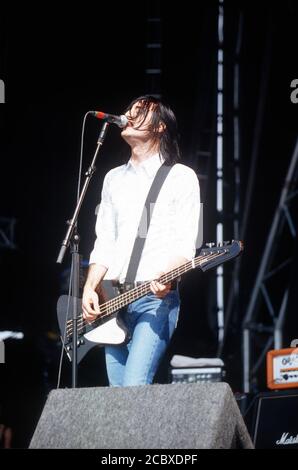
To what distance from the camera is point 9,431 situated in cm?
571

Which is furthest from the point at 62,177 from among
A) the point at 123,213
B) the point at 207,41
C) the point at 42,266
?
the point at 123,213

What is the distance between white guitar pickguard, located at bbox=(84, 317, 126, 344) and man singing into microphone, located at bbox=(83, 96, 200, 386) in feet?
0.15

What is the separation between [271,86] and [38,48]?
218 cm

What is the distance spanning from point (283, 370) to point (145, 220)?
51.0 inches

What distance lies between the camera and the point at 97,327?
Answer: 338cm

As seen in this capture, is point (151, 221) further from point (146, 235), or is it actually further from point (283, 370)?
point (283, 370)

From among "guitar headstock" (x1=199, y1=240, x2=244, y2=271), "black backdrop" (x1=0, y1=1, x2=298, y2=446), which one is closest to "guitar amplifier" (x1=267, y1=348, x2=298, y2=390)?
"guitar headstock" (x1=199, y1=240, x2=244, y2=271)

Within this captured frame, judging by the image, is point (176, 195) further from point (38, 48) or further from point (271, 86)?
point (38, 48)

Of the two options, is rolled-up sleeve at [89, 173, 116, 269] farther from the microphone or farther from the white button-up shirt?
the microphone

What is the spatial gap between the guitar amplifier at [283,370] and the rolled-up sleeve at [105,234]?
49.2 inches

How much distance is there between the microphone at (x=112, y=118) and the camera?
130 inches

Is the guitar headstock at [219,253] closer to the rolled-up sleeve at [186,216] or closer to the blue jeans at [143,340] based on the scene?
the rolled-up sleeve at [186,216]

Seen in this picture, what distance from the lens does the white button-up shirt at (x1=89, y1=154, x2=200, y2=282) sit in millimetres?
3277

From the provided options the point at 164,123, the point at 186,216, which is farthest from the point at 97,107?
the point at 186,216
